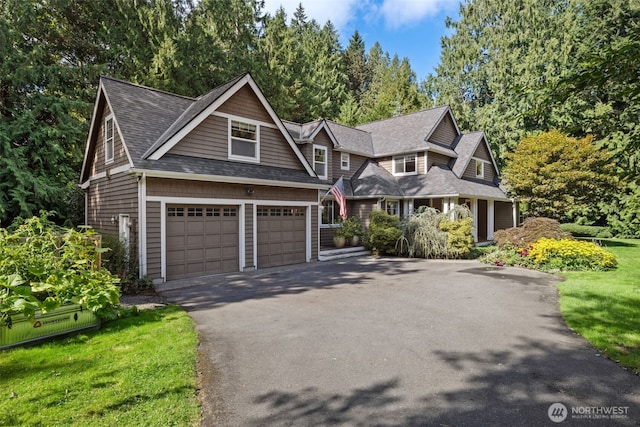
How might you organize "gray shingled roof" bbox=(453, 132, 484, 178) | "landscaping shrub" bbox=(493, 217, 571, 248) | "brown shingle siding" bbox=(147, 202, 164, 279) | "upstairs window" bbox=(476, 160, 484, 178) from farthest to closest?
1. "upstairs window" bbox=(476, 160, 484, 178)
2. "gray shingled roof" bbox=(453, 132, 484, 178)
3. "landscaping shrub" bbox=(493, 217, 571, 248)
4. "brown shingle siding" bbox=(147, 202, 164, 279)

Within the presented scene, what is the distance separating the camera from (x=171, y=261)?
10.6m

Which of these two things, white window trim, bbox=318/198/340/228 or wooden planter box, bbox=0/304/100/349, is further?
white window trim, bbox=318/198/340/228

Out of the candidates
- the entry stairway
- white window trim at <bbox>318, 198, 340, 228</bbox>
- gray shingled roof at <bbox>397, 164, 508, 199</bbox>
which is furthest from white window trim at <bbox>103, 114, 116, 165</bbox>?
gray shingled roof at <bbox>397, 164, 508, 199</bbox>

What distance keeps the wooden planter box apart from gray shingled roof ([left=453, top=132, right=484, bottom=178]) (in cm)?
2060

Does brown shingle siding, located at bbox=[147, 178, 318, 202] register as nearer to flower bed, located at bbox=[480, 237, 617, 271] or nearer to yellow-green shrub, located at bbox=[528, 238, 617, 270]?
flower bed, located at bbox=[480, 237, 617, 271]

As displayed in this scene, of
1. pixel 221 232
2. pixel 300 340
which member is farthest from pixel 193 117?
pixel 300 340

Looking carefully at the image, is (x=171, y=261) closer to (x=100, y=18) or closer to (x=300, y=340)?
(x=300, y=340)

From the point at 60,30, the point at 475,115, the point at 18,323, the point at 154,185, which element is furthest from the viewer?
the point at 475,115

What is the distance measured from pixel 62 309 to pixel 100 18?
24411 mm

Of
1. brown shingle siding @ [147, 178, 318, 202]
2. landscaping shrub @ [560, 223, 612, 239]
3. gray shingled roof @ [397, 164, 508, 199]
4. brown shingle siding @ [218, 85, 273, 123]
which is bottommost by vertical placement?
landscaping shrub @ [560, 223, 612, 239]

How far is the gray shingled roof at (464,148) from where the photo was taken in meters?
22.0

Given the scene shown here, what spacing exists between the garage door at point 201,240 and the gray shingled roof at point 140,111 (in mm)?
2214

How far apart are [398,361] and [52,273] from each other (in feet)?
18.7

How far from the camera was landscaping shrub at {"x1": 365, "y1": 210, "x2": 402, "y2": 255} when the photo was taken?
16.2 metres
